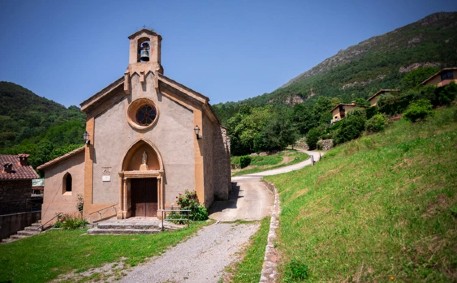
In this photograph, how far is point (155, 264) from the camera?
8703 mm

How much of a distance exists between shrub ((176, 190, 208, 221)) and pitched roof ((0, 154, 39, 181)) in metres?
13.9

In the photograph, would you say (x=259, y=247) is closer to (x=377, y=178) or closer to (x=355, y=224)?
(x=355, y=224)

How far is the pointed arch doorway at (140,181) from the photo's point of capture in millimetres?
16156

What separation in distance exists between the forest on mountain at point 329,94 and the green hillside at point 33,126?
134 feet

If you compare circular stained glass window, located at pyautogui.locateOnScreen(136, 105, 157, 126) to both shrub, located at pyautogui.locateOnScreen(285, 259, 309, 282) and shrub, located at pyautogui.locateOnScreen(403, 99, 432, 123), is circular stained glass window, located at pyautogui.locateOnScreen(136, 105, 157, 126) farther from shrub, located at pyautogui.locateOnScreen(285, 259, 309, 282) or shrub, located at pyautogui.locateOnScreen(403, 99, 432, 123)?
shrub, located at pyautogui.locateOnScreen(403, 99, 432, 123)

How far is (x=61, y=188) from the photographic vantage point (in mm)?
17281


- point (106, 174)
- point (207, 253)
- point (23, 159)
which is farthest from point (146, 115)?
point (23, 159)

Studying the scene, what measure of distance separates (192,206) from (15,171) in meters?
15.6

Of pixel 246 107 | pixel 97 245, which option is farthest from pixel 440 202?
pixel 246 107

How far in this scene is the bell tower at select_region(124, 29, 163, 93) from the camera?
16672 millimetres

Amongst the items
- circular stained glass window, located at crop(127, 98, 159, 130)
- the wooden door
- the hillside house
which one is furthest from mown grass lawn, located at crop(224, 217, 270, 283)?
the hillside house

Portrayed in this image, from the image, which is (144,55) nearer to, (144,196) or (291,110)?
(144,196)

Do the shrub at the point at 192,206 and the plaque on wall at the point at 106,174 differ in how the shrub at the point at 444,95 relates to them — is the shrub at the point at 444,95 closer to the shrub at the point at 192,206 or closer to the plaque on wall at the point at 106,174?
the shrub at the point at 192,206

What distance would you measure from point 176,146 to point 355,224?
11326 mm
